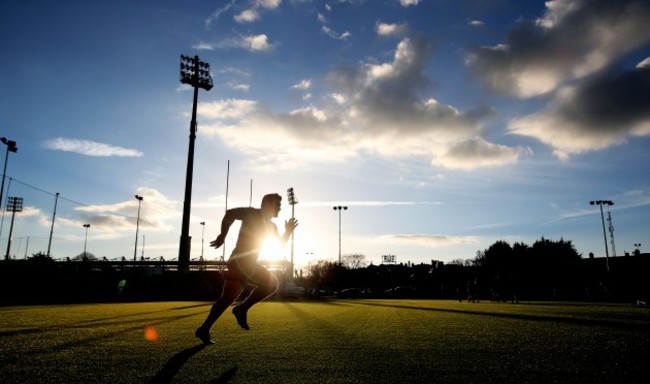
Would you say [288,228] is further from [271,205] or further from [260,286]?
[260,286]

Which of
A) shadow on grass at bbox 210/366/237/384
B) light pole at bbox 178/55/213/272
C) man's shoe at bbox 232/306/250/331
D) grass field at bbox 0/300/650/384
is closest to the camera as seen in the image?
shadow on grass at bbox 210/366/237/384

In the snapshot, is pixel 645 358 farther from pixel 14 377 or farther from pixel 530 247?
pixel 530 247

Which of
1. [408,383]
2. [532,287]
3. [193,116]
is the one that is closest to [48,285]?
[193,116]

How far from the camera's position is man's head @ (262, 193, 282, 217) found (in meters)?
5.09

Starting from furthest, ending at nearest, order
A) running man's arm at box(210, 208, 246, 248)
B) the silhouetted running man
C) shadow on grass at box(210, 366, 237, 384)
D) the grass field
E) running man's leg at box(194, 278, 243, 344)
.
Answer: running man's arm at box(210, 208, 246, 248), the silhouetted running man, running man's leg at box(194, 278, 243, 344), the grass field, shadow on grass at box(210, 366, 237, 384)

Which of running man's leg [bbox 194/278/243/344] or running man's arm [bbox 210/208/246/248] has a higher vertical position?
running man's arm [bbox 210/208/246/248]

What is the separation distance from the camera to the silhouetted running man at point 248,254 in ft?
15.3

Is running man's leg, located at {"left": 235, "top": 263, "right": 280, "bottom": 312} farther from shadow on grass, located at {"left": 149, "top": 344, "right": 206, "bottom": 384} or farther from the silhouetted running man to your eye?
shadow on grass, located at {"left": 149, "top": 344, "right": 206, "bottom": 384}

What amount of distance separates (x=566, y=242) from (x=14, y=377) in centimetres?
8461

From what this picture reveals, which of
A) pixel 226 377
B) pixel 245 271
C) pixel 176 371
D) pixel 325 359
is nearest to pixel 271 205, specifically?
pixel 245 271

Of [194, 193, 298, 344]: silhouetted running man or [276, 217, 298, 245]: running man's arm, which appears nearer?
[194, 193, 298, 344]: silhouetted running man

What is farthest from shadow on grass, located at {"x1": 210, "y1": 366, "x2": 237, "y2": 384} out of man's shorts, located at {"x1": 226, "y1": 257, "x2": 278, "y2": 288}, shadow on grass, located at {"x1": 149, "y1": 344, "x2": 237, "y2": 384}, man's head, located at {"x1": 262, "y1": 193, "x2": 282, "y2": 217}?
man's head, located at {"x1": 262, "y1": 193, "x2": 282, "y2": 217}

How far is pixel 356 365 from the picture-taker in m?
2.97

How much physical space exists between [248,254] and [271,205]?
28.7 inches
